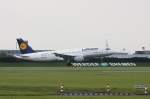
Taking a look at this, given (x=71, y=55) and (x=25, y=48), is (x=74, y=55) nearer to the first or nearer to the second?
(x=71, y=55)

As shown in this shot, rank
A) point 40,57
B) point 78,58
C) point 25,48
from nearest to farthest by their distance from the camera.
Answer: point 78,58 < point 40,57 < point 25,48

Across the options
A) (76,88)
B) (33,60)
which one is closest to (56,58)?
(33,60)

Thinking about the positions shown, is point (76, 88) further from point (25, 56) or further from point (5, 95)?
point (25, 56)

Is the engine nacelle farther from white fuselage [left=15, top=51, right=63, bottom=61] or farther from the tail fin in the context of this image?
the tail fin

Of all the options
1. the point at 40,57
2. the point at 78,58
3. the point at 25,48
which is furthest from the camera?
the point at 25,48

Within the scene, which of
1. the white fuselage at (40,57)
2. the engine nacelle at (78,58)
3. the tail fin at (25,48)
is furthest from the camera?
the tail fin at (25,48)

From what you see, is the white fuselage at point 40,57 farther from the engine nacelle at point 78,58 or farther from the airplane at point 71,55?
the engine nacelle at point 78,58

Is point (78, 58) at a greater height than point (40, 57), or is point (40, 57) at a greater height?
point (40, 57)

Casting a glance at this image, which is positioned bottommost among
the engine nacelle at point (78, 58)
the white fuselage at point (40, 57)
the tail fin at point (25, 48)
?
the engine nacelle at point (78, 58)

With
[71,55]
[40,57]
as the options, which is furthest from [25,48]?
[71,55]

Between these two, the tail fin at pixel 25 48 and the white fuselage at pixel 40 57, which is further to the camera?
the tail fin at pixel 25 48

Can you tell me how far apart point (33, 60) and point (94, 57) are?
15.6 meters

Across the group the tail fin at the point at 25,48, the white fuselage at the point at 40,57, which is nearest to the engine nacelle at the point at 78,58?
the white fuselage at the point at 40,57

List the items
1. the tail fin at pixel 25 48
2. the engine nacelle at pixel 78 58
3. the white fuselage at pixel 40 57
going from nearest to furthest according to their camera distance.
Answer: the engine nacelle at pixel 78 58
the white fuselage at pixel 40 57
the tail fin at pixel 25 48
